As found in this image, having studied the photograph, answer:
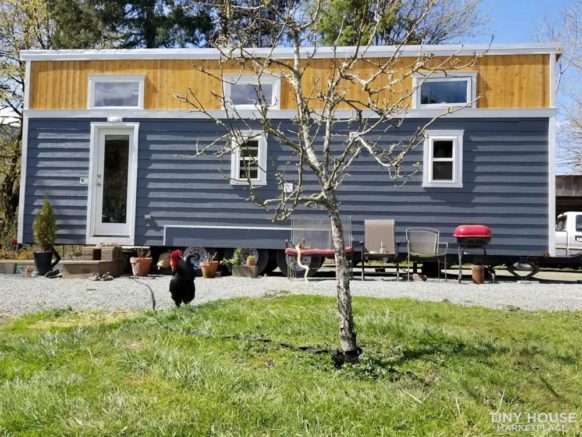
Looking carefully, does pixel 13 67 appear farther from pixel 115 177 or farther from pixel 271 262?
pixel 271 262

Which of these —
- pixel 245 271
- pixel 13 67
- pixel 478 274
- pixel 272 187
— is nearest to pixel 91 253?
pixel 245 271

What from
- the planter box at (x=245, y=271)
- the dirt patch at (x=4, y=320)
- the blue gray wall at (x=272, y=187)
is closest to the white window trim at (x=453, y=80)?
the blue gray wall at (x=272, y=187)

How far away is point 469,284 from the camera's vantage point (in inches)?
327

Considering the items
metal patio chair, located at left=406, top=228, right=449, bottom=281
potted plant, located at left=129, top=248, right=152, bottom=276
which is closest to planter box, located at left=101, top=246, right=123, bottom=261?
potted plant, located at left=129, top=248, right=152, bottom=276

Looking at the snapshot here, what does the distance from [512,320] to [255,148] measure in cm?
540

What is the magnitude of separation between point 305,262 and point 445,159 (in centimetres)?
285

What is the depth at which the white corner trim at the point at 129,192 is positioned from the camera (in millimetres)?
9359

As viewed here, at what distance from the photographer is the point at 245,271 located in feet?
29.3

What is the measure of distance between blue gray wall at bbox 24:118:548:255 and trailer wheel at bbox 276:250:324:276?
1.21ft

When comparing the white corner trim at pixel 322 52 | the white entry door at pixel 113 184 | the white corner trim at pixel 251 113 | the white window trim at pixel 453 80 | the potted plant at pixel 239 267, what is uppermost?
the white corner trim at pixel 322 52

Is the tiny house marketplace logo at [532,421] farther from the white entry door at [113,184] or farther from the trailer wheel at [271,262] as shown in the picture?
the white entry door at [113,184]

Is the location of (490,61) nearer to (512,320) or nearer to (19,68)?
(512,320)

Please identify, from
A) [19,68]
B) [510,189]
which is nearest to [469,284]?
[510,189]

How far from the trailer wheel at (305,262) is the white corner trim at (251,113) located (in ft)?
7.65
